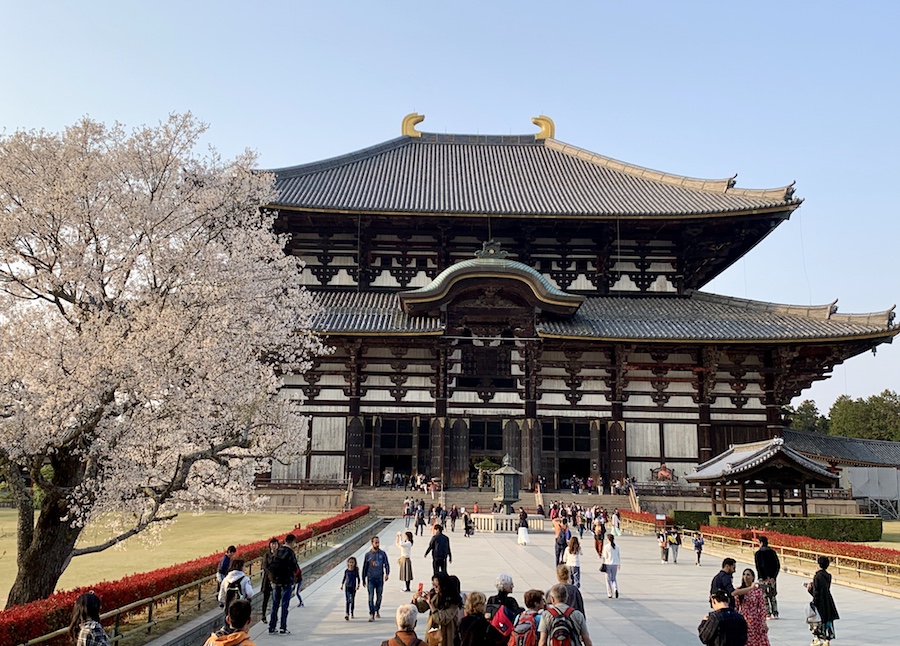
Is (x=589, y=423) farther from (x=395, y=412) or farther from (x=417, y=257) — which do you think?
(x=417, y=257)

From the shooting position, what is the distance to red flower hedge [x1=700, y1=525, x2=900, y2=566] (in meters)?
18.4

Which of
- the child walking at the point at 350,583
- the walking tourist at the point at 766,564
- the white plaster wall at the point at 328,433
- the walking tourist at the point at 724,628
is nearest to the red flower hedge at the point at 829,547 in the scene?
the walking tourist at the point at 766,564

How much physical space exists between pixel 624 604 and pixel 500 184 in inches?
1424

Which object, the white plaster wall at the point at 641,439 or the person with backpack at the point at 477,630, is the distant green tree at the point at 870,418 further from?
the person with backpack at the point at 477,630

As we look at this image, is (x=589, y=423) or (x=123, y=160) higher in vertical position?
(x=123, y=160)

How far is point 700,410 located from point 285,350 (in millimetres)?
28180

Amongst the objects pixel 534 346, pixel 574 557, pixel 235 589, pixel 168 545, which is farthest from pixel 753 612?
pixel 534 346

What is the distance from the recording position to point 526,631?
705cm

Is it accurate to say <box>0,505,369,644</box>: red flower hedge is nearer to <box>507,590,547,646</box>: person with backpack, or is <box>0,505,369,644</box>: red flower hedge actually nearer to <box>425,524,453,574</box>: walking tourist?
<box>425,524,453,574</box>: walking tourist

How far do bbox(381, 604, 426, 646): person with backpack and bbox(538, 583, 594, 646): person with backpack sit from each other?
1469 millimetres

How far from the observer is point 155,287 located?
46.1ft

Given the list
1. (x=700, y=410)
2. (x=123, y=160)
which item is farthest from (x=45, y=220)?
(x=700, y=410)

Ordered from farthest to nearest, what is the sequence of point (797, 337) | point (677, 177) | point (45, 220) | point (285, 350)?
point (677, 177)
point (797, 337)
point (285, 350)
point (45, 220)

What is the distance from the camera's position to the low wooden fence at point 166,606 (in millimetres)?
10023
